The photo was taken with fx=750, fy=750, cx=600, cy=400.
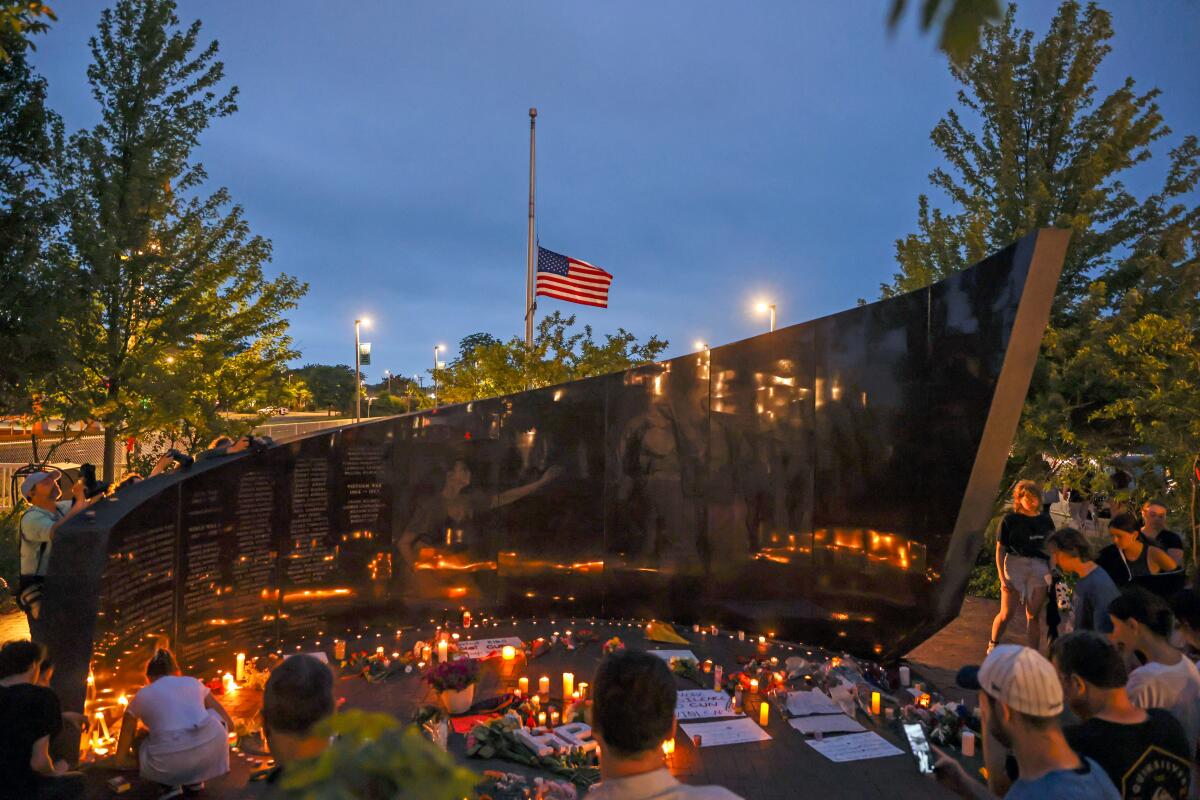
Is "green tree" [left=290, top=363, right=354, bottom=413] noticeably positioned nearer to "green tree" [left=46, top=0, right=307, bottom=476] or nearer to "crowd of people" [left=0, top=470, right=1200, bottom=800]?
"green tree" [left=46, top=0, right=307, bottom=476]

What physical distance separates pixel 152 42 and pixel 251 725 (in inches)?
518

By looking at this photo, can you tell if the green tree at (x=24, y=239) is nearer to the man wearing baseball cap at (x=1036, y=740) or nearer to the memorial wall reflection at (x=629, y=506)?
the memorial wall reflection at (x=629, y=506)

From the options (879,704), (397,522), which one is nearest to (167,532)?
(397,522)

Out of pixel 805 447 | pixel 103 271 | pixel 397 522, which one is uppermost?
pixel 103 271

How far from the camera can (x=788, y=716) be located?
724 centimetres

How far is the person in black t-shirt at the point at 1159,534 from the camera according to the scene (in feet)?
22.8

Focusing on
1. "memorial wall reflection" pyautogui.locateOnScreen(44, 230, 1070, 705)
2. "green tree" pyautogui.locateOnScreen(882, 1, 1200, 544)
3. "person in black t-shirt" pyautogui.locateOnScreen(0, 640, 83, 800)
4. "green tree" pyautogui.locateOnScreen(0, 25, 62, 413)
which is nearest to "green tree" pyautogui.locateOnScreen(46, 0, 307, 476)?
"green tree" pyautogui.locateOnScreen(0, 25, 62, 413)

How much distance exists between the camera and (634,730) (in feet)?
7.77

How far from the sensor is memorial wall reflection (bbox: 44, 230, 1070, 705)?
7.90 meters

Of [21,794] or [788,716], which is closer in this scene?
[21,794]

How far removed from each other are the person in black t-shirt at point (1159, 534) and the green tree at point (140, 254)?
1464cm

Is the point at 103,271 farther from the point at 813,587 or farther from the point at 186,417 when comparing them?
the point at 813,587

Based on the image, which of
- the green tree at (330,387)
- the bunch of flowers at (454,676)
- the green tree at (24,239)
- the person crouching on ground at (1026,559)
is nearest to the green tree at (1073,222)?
the person crouching on ground at (1026,559)

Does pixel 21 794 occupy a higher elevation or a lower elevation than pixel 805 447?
lower
